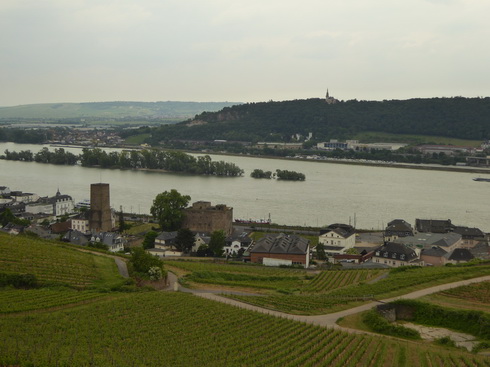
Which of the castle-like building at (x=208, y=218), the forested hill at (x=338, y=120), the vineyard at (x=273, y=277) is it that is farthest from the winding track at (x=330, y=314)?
the forested hill at (x=338, y=120)

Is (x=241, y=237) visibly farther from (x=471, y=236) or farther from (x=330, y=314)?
(x=330, y=314)

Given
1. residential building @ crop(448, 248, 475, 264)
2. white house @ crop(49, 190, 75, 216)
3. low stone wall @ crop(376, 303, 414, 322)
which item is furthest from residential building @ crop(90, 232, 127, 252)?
low stone wall @ crop(376, 303, 414, 322)

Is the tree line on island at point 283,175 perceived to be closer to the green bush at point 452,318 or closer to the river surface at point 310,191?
the river surface at point 310,191

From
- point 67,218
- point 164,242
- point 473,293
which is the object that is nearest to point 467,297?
point 473,293

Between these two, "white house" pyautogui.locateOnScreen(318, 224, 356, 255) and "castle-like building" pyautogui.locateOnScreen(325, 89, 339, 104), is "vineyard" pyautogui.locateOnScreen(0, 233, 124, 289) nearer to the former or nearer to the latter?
"white house" pyautogui.locateOnScreen(318, 224, 356, 255)

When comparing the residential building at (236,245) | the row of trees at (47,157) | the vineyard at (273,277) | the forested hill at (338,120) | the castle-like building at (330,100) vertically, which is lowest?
the residential building at (236,245)
